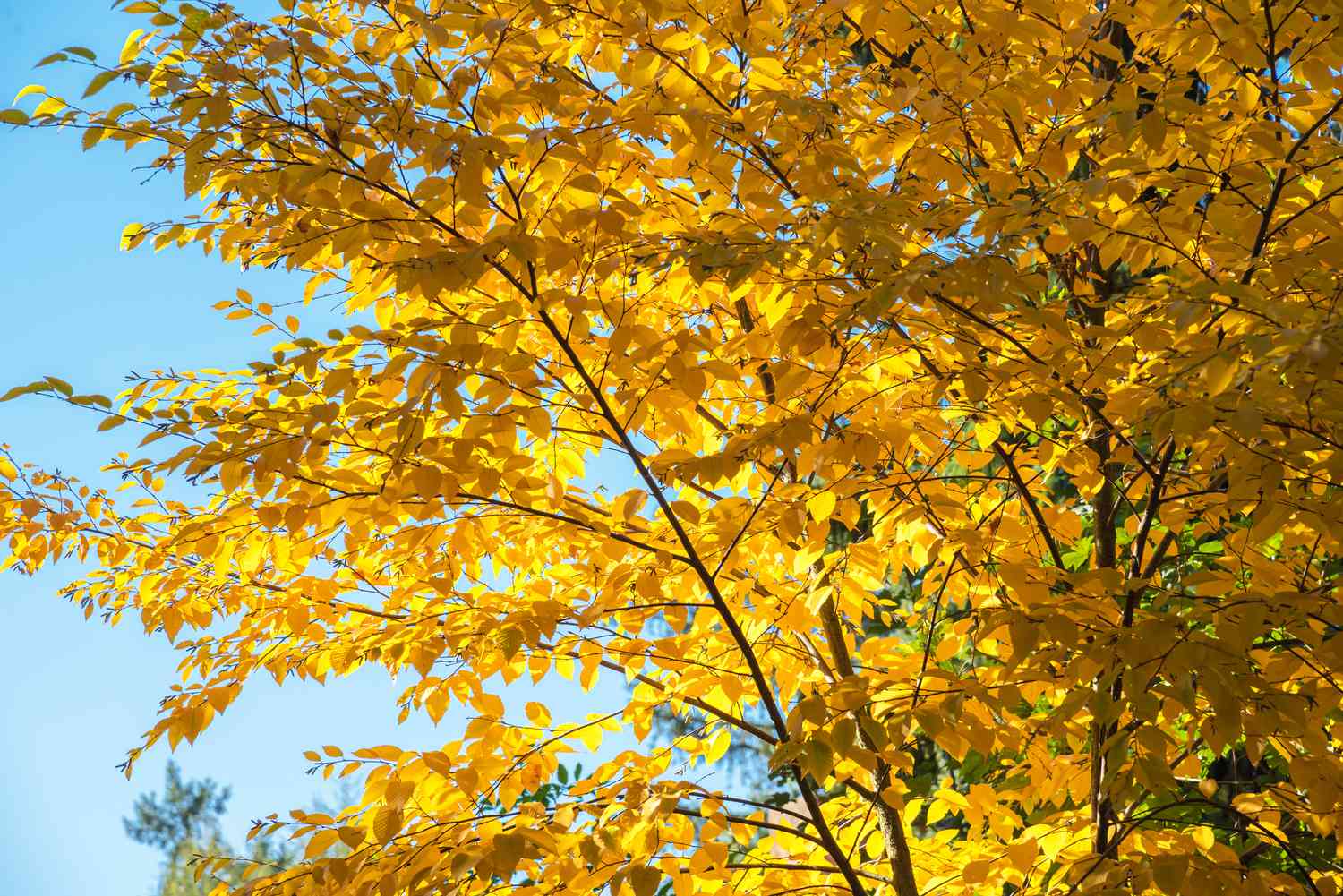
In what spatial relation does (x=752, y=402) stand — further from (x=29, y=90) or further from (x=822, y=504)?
(x=29, y=90)

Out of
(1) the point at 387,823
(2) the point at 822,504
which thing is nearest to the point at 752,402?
(2) the point at 822,504

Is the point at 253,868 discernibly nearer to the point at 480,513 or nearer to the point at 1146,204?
the point at 480,513

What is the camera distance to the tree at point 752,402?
1.68m

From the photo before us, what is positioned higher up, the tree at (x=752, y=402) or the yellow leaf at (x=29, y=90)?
the yellow leaf at (x=29, y=90)

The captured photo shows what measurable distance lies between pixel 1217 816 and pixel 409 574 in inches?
161

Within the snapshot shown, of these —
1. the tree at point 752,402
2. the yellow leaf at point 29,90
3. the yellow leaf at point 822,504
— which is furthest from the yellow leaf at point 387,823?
the yellow leaf at point 29,90

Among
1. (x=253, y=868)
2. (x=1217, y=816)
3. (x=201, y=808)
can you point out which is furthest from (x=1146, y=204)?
(x=201, y=808)

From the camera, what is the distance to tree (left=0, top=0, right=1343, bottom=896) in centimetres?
168

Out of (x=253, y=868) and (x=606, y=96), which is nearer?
(x=253, y=868)

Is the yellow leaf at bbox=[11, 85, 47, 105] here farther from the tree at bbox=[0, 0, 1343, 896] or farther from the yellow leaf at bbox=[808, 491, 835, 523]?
the yellow leaf at bbox=[808, 491, 835, 523]

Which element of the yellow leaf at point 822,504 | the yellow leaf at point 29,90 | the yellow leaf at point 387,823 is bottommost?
the yellow leaf at point 387,823

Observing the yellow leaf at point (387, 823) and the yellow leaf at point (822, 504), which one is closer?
the yellow leaf at point (387, 823)

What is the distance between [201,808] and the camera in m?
18.5

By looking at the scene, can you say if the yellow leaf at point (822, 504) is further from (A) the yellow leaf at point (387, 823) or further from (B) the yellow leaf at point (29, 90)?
(B) the yellow leaf at point (29, 90)
